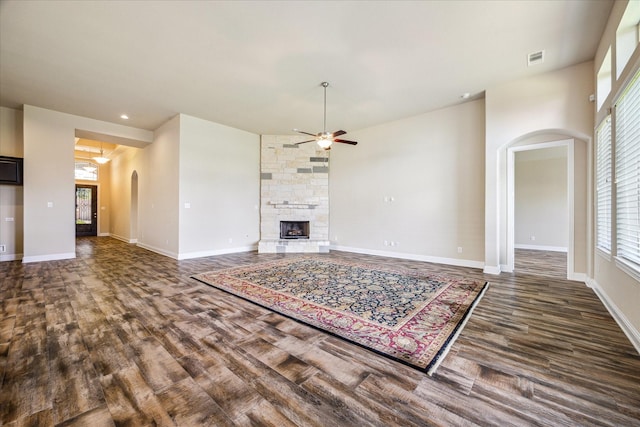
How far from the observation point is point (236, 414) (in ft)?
4.91

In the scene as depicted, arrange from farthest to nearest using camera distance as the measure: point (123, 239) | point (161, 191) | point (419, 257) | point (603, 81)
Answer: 1. point (123, 239)
2. point (161, 191)
3. point (419, 257)
4. point (603, 81)

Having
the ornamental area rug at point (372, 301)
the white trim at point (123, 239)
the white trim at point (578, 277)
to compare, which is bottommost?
the ornamental area rug at point (372, 301)

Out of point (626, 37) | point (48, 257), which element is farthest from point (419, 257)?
point (48, 257)

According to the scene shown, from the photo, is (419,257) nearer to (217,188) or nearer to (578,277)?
(578,277)

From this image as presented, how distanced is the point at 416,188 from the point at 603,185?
3078 millimetres

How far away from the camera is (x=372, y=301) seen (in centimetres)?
333

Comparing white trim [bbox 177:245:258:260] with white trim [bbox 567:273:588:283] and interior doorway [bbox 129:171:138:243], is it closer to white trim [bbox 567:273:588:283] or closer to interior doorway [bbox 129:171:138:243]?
interior doorway [bbox 129:171:138:243]

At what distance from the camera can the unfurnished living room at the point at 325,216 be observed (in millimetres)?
1763

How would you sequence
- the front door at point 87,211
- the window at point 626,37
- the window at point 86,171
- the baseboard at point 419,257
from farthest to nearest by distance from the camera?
the front door at point 87,211 → the window at point 86,171 → the baseboard at point 419,257 → the window at point 626,37

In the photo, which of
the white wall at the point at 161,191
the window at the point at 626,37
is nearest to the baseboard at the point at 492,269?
the window at the point at 626,37

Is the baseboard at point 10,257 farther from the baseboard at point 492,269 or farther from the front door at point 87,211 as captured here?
the baseboard at point 492,269

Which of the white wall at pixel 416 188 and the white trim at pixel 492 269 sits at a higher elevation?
the white wall at pixel 416 188

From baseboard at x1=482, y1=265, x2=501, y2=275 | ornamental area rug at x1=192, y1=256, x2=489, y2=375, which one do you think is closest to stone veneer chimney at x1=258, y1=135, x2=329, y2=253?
ornamental area rug at x1=192, y1=256, x2=489, y2=375

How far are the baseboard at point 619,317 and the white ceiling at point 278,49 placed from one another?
131 inches
